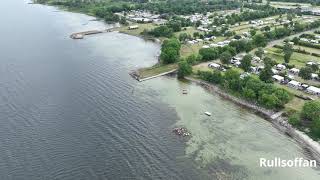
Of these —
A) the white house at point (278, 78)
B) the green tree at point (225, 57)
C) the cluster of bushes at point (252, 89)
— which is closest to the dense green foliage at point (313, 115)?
the cluster of bushes at point (252, 89)

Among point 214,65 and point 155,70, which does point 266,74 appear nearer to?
point 214,65

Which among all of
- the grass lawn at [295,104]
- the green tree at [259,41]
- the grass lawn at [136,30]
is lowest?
the grass lawn at [295,104]

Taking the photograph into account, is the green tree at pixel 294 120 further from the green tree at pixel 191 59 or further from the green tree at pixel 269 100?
the green tree at pixel 191 59

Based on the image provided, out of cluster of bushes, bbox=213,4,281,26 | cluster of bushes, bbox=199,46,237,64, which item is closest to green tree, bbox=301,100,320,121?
cluster of bushes, bbox=199,46,237,64

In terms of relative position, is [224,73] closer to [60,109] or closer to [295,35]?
[60,109]

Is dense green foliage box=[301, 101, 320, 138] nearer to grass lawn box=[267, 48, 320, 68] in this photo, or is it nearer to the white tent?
the white tent

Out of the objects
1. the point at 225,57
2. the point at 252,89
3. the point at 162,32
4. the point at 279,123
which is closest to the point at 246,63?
the point at 225,57

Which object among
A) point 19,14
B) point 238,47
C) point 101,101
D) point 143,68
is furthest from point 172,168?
point 19,14
